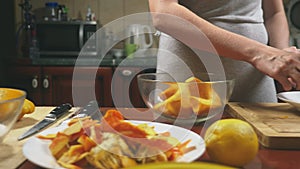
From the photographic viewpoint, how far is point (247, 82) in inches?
46.5

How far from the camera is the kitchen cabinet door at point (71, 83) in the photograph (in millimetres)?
2229

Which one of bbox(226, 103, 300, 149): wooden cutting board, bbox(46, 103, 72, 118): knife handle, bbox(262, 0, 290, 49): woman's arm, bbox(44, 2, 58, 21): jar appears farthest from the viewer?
bbox(44, 2, 58, 21): jar

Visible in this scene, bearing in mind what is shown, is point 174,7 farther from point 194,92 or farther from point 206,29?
point 194,92

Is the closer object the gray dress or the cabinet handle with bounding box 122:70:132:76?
the gray dress

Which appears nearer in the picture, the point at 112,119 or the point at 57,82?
the point at 112,119

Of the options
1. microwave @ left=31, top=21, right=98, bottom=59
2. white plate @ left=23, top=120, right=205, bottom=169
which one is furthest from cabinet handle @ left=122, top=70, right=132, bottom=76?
white plate @ left=23, top=120, right=205, bottom=169

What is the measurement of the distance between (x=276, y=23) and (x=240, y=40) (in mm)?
456

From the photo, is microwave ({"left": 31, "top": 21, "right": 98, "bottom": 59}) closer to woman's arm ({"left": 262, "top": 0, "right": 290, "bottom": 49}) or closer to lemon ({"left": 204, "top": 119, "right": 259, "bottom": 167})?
woman's arm ({"left": 262, "top": 0, "right": 290, "bottom": 49})

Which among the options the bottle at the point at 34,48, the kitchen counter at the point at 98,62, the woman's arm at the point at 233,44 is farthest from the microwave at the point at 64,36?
the woman's arm at the point at 233,44

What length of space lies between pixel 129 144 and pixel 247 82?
2.36 feet

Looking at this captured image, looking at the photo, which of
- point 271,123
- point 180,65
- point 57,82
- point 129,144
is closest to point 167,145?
point 129,144

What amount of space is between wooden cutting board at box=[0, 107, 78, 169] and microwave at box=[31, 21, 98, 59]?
1.49 meters

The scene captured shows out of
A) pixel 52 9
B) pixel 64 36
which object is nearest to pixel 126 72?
pixel 64 36

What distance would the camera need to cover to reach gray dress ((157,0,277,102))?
1176 millimetres
